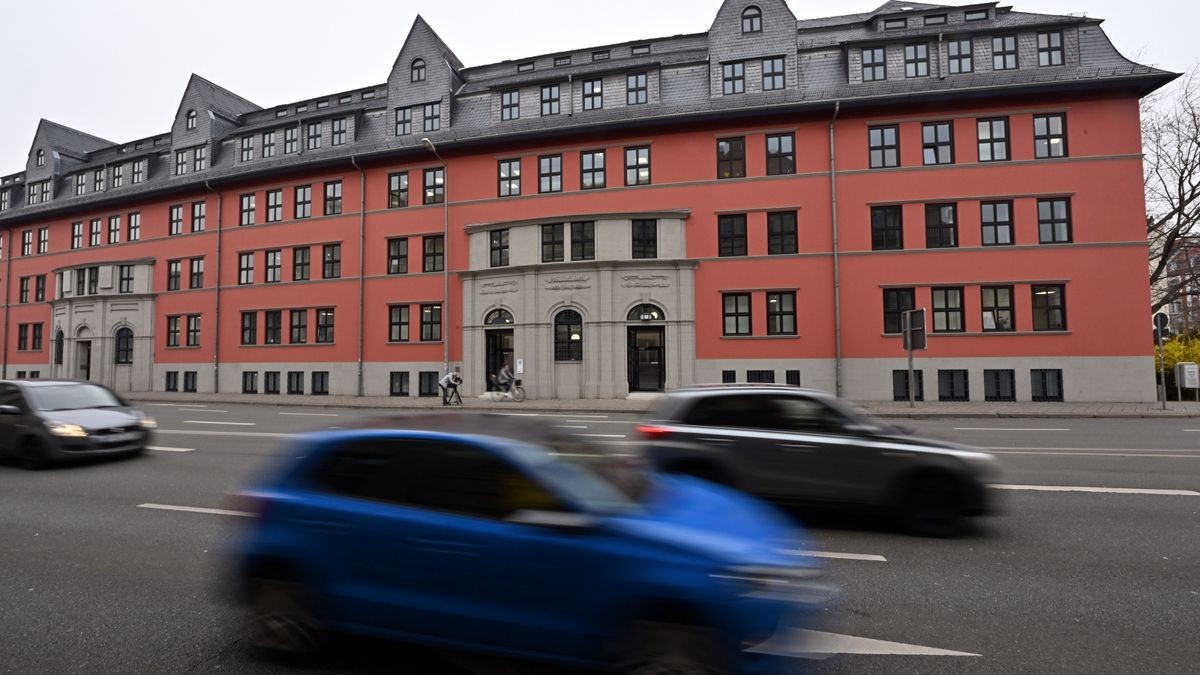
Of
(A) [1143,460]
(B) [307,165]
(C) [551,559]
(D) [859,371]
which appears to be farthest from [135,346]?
(A) [1143,460]

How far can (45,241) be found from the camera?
37969 mm

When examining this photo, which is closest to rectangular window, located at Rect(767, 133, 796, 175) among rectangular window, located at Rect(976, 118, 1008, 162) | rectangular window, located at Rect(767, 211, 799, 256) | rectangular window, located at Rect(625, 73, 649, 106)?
rectangular window, located at Rect(767, 211, 799, 256)

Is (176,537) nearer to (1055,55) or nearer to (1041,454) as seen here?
(1041,454)

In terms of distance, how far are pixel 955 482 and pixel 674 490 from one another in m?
3.67

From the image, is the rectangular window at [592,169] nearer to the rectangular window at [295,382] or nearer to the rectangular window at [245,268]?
the rectangular window at [295,382]

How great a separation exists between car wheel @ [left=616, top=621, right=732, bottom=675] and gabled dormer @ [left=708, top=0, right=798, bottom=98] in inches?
1014

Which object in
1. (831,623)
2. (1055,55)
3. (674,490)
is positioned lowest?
(831,623)

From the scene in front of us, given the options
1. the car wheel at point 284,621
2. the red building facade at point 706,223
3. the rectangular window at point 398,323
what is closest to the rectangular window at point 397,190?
the red building facade at point 706,223

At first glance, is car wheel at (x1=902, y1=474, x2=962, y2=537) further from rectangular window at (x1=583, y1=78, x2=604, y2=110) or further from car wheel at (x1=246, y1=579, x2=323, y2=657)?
rectangular window at (x1=583, y1=78, x2=604, y2=110)

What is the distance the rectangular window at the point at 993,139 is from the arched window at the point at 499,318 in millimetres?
19923

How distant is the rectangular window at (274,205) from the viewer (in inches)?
1230

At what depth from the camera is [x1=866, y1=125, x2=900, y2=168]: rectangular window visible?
23.3 metres

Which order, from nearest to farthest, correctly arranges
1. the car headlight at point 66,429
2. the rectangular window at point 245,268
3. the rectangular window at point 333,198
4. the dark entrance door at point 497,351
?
the car headlight at point 66,429
the dark entrance door at point 497,351
the rectangular window at point 333,198
the rectangular window at point 245,268

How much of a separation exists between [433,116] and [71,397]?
74.9ft
